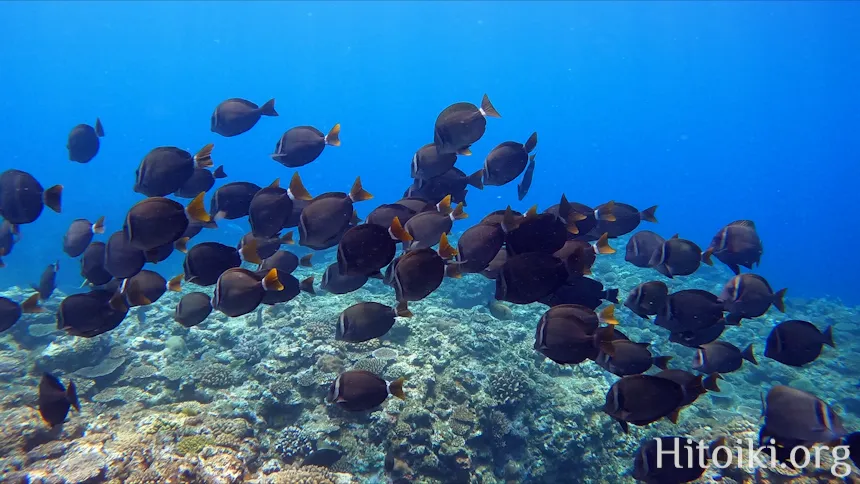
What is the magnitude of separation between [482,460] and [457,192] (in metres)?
4.88

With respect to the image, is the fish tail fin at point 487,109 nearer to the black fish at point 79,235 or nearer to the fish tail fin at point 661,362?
the fish tail fin at point 661,362

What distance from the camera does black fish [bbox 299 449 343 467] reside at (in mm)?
6145

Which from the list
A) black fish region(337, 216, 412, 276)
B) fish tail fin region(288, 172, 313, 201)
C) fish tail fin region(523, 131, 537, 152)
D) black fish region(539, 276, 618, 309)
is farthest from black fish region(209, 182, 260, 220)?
black fish region(539, 276, 618, 309)

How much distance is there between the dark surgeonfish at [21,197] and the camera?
193 inches

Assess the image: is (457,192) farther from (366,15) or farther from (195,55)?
(195,55)

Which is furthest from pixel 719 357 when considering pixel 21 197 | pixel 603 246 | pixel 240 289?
pixel 21 197

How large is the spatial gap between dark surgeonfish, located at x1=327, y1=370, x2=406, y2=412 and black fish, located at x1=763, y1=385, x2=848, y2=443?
3548 mm

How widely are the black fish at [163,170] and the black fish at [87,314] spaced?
1233 mm

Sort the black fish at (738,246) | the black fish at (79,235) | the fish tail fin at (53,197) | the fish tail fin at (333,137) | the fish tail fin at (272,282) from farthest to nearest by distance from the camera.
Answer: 1. the black fish at (79,235)
2. the fish tail fin at (333,137)
3. the black fish at (738,246)
4. the fish tail fin at (53,197)
5. the fish tail fin at (272,282)

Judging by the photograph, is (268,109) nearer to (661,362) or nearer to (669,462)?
(661,362)

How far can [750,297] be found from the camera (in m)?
4.64

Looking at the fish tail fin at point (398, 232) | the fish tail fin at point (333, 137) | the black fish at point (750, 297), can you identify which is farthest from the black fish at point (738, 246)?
the fish tail fin at point (333, 137)

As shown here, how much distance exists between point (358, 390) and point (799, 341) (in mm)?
4932

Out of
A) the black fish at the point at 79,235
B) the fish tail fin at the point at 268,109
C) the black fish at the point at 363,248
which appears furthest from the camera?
the fish tail fin at the point at 268,109
